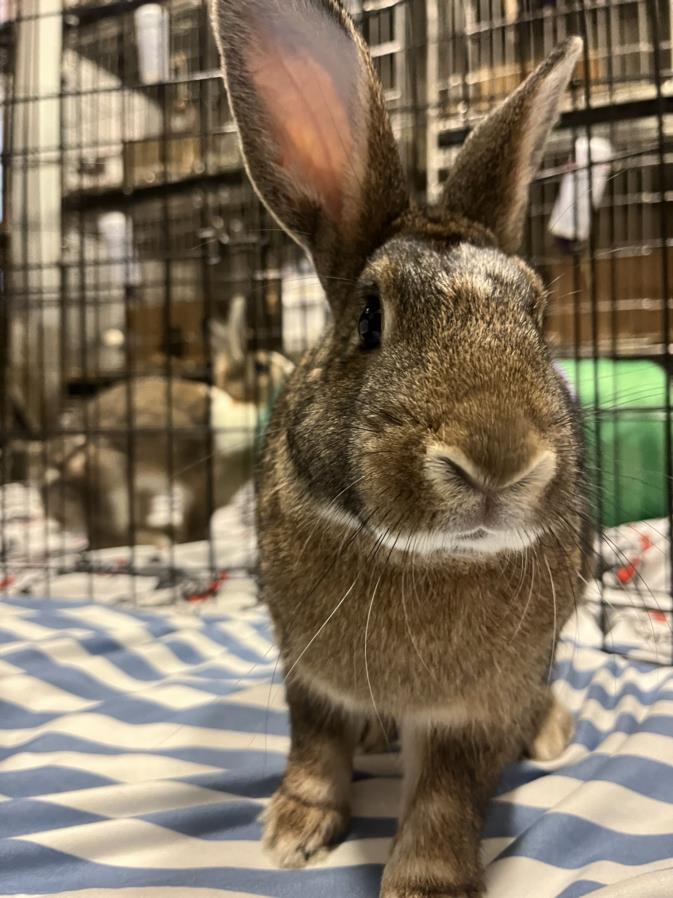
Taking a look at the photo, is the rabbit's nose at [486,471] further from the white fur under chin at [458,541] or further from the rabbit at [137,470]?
the rabbit at [137,470]

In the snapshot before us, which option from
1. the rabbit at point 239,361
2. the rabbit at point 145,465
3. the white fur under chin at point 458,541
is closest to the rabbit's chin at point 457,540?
the white fur under chin at point 458,541

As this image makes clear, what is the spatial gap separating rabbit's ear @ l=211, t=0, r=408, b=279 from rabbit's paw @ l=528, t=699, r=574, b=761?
67cm

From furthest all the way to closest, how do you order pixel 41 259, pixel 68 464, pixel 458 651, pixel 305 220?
1. pixel 41 259
2. pixel 68 464
3. pixel 305 220
4. pixel 458 651

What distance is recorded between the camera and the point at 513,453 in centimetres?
48

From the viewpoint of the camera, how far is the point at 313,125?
0.76 metres

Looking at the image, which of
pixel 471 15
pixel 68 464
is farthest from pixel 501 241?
pixel 68 464

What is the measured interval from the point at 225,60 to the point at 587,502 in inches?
24.0

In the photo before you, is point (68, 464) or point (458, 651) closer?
point (458, 651)

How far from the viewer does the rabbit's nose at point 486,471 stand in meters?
0.48

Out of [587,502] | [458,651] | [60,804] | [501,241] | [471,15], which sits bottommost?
[60,804]

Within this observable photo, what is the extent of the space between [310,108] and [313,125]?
2 centimetres

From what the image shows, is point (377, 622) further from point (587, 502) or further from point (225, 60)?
point (225, 60)

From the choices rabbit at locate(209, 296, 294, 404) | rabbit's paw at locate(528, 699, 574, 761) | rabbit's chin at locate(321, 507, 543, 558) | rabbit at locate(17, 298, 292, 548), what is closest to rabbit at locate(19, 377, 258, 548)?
rabbit at locate(17, 298, 292, 548)

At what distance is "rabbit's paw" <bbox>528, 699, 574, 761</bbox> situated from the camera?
35.9 inches
